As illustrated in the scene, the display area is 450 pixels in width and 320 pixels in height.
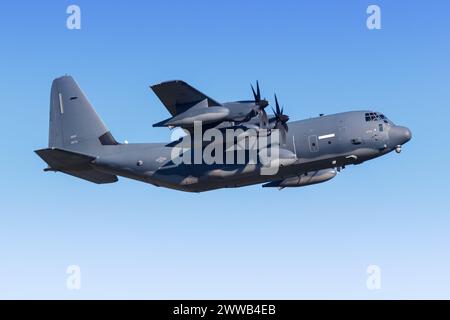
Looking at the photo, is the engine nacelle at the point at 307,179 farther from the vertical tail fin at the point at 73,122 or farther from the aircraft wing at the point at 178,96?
the vertical tail fin at the point at 73,122

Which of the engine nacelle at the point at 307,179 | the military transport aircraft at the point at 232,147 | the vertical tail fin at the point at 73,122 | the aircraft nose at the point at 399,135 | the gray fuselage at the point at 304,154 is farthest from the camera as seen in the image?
the engine nacelle at the point at 307,179

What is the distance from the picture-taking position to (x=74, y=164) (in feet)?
121

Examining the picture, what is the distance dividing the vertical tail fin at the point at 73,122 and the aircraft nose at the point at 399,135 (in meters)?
14.7

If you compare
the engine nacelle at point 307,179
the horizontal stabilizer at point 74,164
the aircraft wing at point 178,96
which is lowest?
the engine nacelle at point 307,179

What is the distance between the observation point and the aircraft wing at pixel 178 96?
1309 inches

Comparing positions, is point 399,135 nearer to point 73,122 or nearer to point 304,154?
point 304,154

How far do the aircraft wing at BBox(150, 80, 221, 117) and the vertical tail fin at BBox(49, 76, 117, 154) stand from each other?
5.04 meters

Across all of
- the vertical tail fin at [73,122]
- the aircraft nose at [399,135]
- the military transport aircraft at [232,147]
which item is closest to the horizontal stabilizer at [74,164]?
the military transport aircraft at [232,147]

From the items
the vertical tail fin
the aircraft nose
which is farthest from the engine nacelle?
the vertical tail fin

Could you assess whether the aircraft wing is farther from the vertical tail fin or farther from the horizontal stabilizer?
the horizontal stabilizer

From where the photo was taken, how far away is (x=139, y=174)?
120ft

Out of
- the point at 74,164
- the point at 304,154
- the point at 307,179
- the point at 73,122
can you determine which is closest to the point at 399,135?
the point at 304,154
